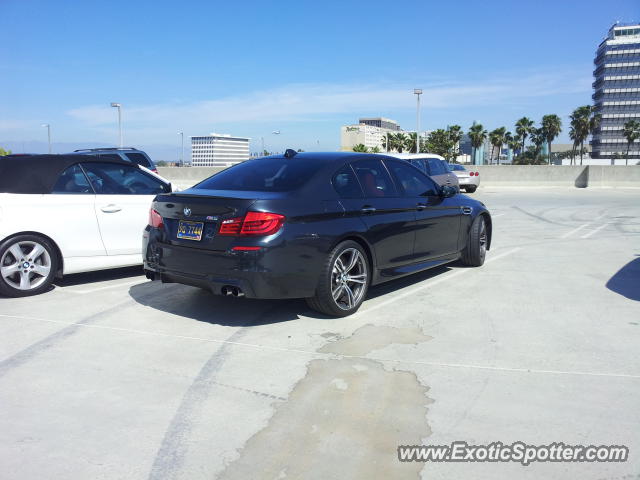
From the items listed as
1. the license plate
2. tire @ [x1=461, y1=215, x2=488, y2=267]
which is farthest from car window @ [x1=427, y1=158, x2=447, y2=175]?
the license plate

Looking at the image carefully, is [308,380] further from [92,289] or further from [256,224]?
[92,289]

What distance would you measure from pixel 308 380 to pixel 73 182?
166 inches

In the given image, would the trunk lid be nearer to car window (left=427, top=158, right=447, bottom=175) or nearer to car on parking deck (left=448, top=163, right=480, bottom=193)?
car window (left=427, top=158, right=447, bottom=175)

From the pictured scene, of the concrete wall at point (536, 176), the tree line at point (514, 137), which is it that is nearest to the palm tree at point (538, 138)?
the tree line at point (514, 137)

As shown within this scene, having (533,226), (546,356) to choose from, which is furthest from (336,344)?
(533,226)

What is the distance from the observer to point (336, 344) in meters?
4.54

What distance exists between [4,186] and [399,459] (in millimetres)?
5313

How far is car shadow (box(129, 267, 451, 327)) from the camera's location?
5250 millimetres

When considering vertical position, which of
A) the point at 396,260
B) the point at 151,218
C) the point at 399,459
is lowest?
the point at 399,459

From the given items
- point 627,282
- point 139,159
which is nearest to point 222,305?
point 627,282

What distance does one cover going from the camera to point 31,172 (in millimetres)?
6223

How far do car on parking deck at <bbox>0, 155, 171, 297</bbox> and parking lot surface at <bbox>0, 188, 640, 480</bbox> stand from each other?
1.08 feet

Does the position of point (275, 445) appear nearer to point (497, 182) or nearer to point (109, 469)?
point (109, 469)

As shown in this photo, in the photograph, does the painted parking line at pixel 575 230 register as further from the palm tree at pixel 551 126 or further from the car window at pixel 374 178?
the palm tree at pixel 551 126
